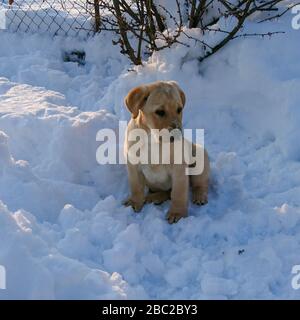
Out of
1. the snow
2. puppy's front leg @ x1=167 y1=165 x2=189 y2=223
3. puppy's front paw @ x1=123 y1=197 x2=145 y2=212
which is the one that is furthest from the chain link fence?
puppy's front leg @ x1=167 y1=165 x2=189 y2=223

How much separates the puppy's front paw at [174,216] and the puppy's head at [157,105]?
2.02ft

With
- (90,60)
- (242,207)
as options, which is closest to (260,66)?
(242,207)

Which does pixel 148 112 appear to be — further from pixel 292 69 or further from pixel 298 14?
pixel 298 14

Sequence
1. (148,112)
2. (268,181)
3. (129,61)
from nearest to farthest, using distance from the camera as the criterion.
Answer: (148,112)
(268,181)
(129,61)

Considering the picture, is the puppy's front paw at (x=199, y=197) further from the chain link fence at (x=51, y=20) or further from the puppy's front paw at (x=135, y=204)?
the chain link fence at (x=51, y=20)

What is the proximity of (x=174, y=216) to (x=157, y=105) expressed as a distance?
790 mm

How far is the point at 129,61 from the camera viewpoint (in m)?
6.28

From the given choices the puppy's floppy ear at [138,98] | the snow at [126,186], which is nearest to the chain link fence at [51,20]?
the snow at [126,186]

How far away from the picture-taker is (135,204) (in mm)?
4016

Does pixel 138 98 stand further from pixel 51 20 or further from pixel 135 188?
pixel 51 20

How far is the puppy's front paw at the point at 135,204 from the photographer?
4.00 m

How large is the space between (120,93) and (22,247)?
2.74 meters

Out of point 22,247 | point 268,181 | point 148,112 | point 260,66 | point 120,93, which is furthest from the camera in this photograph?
point 120,93

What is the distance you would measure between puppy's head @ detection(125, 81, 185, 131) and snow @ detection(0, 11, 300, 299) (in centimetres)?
67
